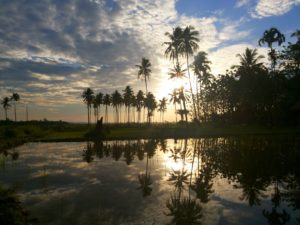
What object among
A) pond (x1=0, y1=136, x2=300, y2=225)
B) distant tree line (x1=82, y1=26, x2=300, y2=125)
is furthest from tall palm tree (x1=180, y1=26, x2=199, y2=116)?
pond (x1=0, y1=136, x2=300, y2=225)

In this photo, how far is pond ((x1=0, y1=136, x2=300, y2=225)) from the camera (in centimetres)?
1226

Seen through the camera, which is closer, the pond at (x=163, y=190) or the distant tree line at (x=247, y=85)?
the pond at (x=163, y=190)

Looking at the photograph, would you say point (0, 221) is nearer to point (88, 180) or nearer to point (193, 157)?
point (88, 180)

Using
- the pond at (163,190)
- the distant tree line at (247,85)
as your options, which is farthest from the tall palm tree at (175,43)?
the pond at (163,190)

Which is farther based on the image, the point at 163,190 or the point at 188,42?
the point at 188,42

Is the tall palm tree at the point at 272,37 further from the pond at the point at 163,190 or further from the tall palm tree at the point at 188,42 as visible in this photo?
the pond at the point at 163,190

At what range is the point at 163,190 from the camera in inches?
662

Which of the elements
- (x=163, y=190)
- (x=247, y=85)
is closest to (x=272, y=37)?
(x=247, y=85)

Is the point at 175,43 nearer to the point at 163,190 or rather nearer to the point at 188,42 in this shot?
the point at 188,42

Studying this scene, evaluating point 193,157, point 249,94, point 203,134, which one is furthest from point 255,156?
point 249,94

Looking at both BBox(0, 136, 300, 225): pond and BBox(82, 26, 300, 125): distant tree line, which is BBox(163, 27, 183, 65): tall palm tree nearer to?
BBox(82, 26, 300, 125): distant tree line

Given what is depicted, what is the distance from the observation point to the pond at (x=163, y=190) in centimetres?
1226

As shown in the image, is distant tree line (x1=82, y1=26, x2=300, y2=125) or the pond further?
distant tree line (x1=82, y1=26, x2=300, y2=125)

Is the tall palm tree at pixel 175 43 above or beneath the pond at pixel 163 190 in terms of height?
above
